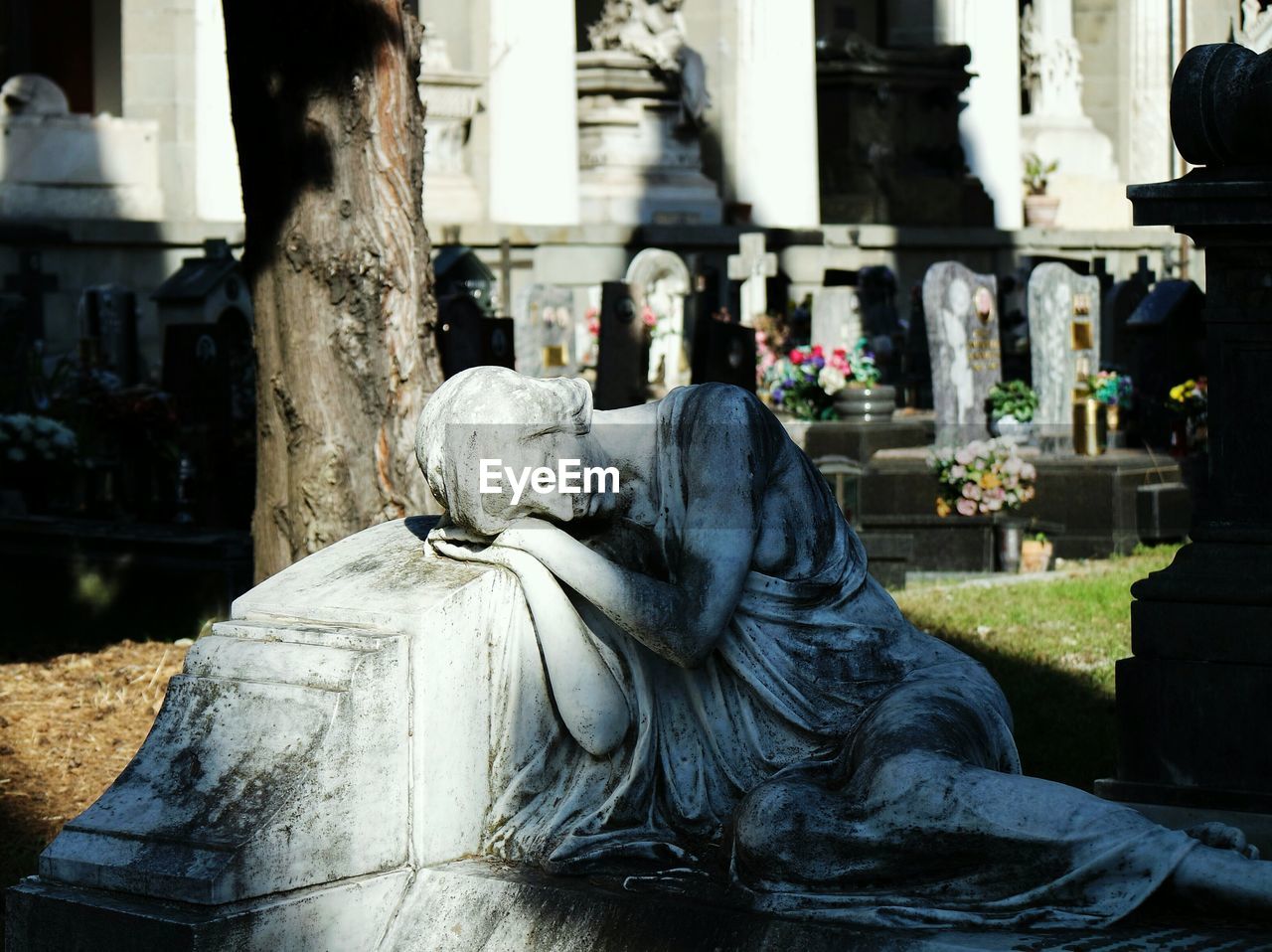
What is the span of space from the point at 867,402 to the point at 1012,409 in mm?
1052

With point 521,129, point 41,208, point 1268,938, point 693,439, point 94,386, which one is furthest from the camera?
point 521,129

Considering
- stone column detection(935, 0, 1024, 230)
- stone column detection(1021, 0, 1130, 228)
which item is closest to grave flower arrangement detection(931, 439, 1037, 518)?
stone column detection(935, 0, 1024, 230)

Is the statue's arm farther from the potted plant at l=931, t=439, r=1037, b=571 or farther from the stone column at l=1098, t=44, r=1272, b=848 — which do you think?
the potted plant at l=931, t=439, r=1037, b=571

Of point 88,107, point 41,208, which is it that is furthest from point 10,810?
point 88,107

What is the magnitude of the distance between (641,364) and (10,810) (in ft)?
33.3

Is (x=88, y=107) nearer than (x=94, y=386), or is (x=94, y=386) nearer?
(x=94, y=386)

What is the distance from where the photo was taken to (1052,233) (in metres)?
29.9

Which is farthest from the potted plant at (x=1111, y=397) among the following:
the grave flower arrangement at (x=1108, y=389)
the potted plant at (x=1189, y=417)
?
the potted plant at (x=1189, y=417)

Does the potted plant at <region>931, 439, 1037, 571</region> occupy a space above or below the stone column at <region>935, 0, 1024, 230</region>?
below

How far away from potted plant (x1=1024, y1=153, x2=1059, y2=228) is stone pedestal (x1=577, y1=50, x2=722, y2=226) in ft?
26.6

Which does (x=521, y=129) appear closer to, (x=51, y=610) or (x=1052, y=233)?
(x=1052, y=233)

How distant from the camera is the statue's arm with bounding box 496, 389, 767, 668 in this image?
3.79 metres

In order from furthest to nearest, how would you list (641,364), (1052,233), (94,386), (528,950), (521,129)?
(1052,233)
(521,129)
(641,364)
(94,386)
(528,950)

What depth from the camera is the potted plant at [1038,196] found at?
31938mm
